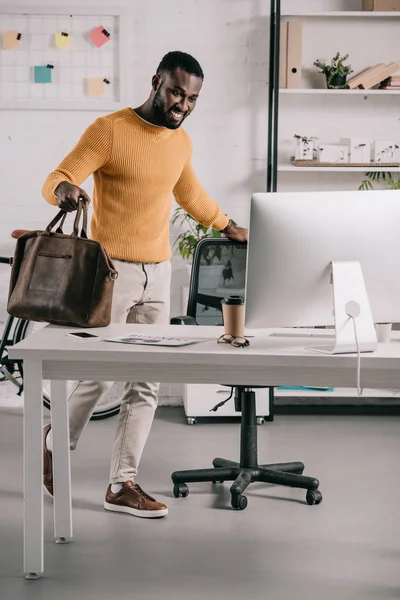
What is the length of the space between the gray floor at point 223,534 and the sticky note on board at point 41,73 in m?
1.89

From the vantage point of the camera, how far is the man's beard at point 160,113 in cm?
280

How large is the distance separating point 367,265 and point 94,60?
2.70 metres

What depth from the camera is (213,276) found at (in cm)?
358

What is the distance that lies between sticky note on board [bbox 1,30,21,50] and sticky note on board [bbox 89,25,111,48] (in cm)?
38

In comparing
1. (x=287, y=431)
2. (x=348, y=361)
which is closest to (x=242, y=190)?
(x=287, y=431)

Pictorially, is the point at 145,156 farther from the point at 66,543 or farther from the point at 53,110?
the point at 53,110

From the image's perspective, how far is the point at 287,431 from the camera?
4125mm

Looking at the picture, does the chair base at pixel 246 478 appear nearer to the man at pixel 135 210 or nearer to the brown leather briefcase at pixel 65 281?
the man at pixel 135 210

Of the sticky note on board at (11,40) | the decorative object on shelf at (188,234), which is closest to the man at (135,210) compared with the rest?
the decorative object on shelf at (188,234)

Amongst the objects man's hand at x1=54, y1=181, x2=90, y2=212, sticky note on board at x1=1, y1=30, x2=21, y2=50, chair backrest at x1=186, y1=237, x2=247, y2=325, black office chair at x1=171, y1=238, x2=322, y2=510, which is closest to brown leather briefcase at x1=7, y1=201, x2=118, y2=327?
man's hand at x1=54, y1=181, x2=90, y2=212

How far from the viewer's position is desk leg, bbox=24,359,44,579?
2234 mm

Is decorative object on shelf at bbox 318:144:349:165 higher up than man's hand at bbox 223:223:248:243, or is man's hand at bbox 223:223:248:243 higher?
decorative object on shelf at bbox 318:144:349:165

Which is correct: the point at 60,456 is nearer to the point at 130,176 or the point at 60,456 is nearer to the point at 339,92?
the point at 130,176

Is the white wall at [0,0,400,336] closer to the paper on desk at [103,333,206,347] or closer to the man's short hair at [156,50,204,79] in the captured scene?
the man's short hair at [156,50,204,79]
